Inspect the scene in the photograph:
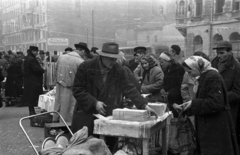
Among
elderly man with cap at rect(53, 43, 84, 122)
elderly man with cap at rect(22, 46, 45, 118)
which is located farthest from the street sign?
elderly man with cap at rect(53, 43, 84, 122)

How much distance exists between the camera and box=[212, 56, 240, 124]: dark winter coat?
3535 millimetres

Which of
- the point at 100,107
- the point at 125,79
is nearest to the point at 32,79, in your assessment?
the point at 125,79

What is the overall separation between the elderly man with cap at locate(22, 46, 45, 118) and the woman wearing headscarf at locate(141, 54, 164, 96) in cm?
267

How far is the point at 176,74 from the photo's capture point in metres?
5.01

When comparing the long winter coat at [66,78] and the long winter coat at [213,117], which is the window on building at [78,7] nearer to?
the long winter coat at [66,78]

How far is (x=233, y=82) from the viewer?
3621 mm

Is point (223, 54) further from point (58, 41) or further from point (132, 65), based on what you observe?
point (58, 41)

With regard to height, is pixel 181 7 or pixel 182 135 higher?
pixel 181 7

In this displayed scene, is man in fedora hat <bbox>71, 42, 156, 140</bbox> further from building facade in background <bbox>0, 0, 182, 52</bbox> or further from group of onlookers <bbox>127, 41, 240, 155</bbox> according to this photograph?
building facade in background <bbox>0, 0, 182, 52</bbox>

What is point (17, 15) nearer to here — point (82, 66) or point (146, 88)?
point (146, 88)

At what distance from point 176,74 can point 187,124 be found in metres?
1.67

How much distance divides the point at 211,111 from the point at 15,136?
3.78m

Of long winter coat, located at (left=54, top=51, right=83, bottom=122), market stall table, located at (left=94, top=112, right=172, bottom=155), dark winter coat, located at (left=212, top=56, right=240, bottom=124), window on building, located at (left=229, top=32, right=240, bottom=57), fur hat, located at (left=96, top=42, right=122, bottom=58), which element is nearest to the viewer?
market stall table, located at (left=94, top=112, right=172, bottom=155)

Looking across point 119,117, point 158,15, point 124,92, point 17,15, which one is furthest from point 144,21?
point 119,117
